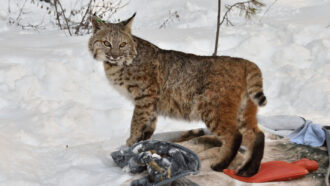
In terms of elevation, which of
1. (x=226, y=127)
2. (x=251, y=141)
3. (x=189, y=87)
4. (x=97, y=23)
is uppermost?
(x=97, y=23)

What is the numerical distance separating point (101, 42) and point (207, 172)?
4.58 feet

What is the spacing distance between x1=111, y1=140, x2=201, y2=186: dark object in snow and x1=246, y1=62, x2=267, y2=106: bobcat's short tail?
2.16 ft

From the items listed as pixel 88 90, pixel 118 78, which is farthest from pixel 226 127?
pixel 88 90

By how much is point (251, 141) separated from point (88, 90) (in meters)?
2.66

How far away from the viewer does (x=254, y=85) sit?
3.51m

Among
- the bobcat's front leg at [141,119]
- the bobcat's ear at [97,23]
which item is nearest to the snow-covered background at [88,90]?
the bobcat's front leg at [141,119]

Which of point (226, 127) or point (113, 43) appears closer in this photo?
point (226, 127)

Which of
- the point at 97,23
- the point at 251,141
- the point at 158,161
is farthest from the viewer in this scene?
the point at 97,23

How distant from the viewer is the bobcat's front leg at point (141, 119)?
3805 millimetres

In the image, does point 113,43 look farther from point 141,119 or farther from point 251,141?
point 251,141

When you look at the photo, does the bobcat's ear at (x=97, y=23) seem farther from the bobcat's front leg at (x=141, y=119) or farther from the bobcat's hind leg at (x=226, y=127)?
the bobcat's hind leg at (x=226, y=127)

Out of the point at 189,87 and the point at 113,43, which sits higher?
the point at 113,43

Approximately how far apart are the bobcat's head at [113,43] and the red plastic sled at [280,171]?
4.17 feet

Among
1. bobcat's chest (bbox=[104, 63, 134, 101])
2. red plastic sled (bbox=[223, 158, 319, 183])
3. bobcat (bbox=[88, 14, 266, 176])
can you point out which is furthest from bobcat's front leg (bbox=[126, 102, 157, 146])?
red plastic sled (bbox=[223, 158, 319, 183])
